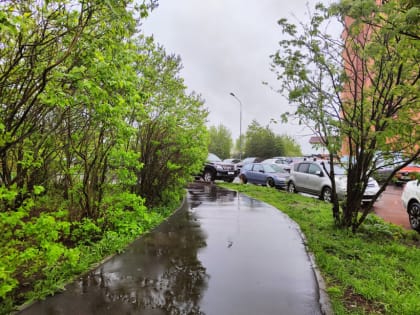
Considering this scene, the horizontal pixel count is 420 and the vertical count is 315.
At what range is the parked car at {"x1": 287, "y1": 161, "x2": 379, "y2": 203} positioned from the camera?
458 inches

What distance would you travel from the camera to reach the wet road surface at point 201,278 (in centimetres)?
346

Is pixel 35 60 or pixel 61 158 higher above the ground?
pixel 35 60

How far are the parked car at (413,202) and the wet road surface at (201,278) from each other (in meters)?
3.08

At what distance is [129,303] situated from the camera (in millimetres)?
3539

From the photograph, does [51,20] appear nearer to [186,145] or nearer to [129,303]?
[129,303]

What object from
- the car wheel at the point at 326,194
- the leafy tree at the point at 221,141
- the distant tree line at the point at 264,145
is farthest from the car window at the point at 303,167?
the leafy tree at the point at 221,141

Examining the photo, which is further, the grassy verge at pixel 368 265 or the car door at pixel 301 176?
the car door at pixel 301 176

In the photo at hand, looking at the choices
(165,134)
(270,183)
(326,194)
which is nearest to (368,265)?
(165,134)

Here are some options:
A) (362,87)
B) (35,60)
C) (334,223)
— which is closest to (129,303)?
(35,60)

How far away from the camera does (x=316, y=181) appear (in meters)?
13.3

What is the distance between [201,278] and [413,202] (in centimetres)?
624

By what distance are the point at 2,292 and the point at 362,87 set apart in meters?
6.83

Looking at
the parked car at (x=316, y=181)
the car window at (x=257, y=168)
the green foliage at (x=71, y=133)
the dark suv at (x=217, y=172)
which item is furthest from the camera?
the dark suv at (x=217, y=172)

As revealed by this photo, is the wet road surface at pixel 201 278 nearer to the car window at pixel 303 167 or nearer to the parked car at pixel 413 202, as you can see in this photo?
the parked car at pixel 413 202
